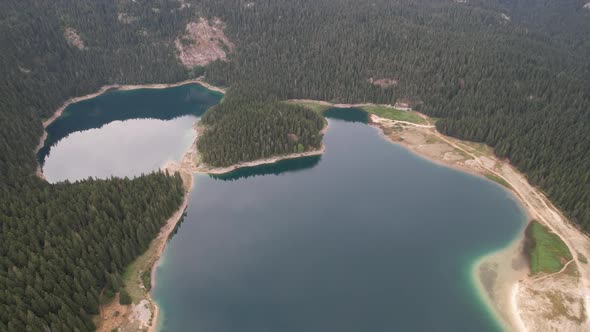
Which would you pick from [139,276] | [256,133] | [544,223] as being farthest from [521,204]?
[139,276]

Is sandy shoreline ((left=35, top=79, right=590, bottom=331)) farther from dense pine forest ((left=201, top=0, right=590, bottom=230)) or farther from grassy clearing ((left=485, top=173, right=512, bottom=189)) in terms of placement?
dense pine forest ((left=201, top=0, right=590, bottom=230))

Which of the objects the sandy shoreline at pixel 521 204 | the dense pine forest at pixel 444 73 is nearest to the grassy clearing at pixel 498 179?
the sandy shoreline at pixel 521 204

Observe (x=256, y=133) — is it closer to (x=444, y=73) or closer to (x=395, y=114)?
(x=395, y=114)

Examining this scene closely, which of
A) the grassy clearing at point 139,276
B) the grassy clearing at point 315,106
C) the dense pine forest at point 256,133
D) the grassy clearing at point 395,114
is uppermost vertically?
the dense pine forest at point 256,133

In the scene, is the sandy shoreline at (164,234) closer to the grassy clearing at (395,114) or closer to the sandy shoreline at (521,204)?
the sandy shoreline at (521,204)

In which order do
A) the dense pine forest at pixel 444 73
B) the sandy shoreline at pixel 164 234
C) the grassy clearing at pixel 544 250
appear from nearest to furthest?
1. the sandy shoreline at pixel 164 234
2. the grassy clearing at pixel 544 250
3. the dense pine forest at pixel 444 73

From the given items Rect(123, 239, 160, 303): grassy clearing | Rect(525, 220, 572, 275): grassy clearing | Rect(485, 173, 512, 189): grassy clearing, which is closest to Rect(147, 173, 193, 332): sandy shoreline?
Rect(123, 239, 160, 303): grassy clearing
